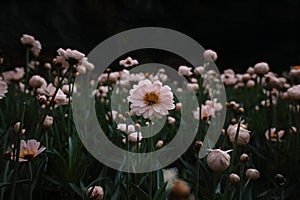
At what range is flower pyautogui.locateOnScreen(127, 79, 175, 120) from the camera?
692mm

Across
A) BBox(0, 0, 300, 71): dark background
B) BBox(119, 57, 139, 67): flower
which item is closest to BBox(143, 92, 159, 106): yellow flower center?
BBox(119, 57, 139, 67): flower

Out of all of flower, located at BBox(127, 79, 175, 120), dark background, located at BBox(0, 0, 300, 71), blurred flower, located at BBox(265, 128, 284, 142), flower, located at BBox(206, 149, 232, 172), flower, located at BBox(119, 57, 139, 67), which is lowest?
blurred flower, located at BBox(265, 128, 284, 142)

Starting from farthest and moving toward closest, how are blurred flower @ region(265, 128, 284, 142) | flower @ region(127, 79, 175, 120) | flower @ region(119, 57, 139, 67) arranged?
flower @ region(119, 57, 139, 67), blurred flower @ region(265, 128, 284, 142), flower @ region(127, 79, 175, 120)

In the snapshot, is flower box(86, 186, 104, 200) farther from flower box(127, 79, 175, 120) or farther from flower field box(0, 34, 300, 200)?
flower box(127, 79, 175, 120)

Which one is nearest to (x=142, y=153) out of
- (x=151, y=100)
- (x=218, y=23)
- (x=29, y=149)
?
(x=151, y=100)

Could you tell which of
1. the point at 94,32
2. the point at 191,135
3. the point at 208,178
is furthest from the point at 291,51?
the point at 208,178

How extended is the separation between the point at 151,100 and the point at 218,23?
448 cm

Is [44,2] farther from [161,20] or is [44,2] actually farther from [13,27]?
[161,20]

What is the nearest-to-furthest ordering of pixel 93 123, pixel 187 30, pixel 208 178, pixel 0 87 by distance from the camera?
pixel 0 87 < pixel 208 178 < pixel 93 123 < pixel 187 30

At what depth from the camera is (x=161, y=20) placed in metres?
4.54

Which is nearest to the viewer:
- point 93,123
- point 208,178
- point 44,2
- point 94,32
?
point 208,178

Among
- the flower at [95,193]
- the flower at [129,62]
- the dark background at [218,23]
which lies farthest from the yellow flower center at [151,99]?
the dark background at [218,23]

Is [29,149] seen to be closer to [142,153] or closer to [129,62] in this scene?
[142,153]

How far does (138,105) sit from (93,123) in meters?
0.54
